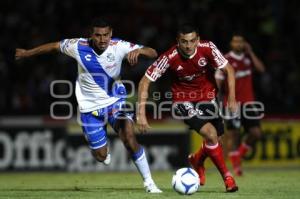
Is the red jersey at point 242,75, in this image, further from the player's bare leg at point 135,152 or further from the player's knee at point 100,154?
the player's bare leg at point 135,152

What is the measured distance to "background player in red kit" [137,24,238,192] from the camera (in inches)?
373

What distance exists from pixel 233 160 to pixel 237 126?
659 millimetres

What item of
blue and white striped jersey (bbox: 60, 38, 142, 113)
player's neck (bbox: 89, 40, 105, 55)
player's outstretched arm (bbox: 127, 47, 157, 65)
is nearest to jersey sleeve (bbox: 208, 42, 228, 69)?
player's outstretched arm (bbox: 127, 47, 157, 65)

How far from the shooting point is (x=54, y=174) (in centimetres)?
1546

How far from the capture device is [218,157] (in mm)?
9625

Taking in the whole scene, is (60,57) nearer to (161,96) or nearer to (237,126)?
(161,96)

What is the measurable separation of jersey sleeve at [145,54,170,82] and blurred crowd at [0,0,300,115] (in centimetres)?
677

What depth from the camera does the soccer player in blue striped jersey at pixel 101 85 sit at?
9.73 metres

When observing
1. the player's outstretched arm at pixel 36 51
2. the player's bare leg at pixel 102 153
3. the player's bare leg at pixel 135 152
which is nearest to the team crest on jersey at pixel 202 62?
the player's bare leg at pixel 135 152

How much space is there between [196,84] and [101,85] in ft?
4.17

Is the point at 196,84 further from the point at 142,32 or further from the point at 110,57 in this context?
the point at 142,32

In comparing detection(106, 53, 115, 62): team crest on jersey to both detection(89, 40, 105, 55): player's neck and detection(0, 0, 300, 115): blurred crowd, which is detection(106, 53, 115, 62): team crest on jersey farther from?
detection(0, 0, 300, 115): blurred crowd

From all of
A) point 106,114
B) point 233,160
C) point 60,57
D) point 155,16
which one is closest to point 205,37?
point 155,16

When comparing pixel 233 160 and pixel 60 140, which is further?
pixel 60 140
